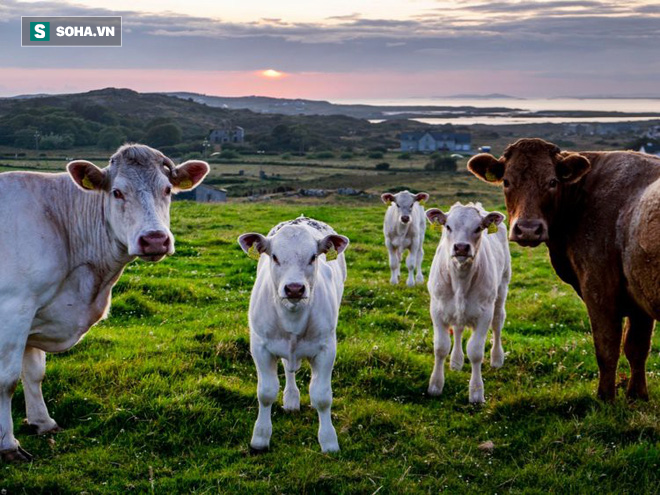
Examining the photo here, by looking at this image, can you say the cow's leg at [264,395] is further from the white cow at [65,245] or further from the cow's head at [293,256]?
the white cow at [65,245]

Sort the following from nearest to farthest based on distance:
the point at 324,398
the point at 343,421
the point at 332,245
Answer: the point at 324,398 < the point at 332,245 < the point at 343,421

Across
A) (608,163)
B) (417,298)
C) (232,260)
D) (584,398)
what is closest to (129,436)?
(584,398)

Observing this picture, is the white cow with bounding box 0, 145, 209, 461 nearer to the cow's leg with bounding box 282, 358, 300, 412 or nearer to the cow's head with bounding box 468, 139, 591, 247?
the cow's leg with bounding box 282, 358, 300, 412

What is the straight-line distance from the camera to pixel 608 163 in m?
7.90

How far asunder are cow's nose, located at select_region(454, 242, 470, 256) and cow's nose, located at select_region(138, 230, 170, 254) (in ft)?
11.6

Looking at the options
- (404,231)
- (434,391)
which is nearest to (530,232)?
(434,391)

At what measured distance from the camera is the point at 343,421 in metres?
7.46

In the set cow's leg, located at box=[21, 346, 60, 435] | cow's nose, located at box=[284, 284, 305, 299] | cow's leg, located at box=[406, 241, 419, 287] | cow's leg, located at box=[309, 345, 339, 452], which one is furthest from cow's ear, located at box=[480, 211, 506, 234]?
cow's leg, located at box=[406, 241, 419, 287]

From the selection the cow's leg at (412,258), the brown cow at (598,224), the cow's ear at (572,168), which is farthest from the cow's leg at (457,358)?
the cow's leg at (412,258)

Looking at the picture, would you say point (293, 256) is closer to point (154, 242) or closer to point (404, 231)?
point (154, 242)

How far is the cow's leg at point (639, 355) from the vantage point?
7883 millimetres

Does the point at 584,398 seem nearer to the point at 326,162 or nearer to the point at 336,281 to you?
the point at 336,281

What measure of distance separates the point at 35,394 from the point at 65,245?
1.69 meters

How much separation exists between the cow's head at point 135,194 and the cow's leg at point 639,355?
5.59 metres
